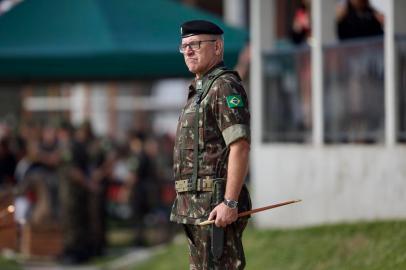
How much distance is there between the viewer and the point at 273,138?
14.0 metres

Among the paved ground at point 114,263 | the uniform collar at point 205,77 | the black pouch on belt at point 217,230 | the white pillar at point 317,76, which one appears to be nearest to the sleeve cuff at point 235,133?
the black pouch on belt at point 217,230

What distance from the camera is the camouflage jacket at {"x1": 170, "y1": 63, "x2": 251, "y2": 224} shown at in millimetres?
6602

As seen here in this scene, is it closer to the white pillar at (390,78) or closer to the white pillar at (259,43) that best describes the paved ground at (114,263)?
the white pillar at (259,43)

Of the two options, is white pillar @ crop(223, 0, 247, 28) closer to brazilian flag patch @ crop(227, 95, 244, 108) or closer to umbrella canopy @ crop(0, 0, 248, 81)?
umbrella canopy @ crop(0, 0, 248, 81)

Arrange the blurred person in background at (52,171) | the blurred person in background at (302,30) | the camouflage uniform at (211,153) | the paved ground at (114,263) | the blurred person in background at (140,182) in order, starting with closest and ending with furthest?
1. the camouflage uniform at (211,153)
2. the blurred person in background at (302,30)
3. the paved ground at (114,263)
4. the blurred person in background at (52,171)
5. the blurred person in background at (140,182)

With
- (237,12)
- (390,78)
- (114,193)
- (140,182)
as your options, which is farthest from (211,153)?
(237,12)

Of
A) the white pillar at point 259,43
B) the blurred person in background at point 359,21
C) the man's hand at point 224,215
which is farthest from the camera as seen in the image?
the white pillar at point 259,43

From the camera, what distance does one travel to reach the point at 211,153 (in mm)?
6750

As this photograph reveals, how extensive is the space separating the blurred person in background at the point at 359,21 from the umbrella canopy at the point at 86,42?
5.96 ft

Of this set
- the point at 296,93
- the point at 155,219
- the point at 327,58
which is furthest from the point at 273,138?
the point at 155,219

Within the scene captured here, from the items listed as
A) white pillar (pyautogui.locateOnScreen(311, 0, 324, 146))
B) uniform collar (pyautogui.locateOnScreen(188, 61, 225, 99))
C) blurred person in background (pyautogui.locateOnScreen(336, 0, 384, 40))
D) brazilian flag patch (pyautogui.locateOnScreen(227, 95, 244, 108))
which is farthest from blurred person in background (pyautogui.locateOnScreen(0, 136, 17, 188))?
brazilian flag patch (pyautogui.locateOnScreen(227, 95, 244, 108))

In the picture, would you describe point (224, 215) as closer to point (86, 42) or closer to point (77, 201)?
point (86, 42)

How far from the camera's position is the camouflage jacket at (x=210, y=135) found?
6.60m

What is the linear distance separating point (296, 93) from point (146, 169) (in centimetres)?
709
